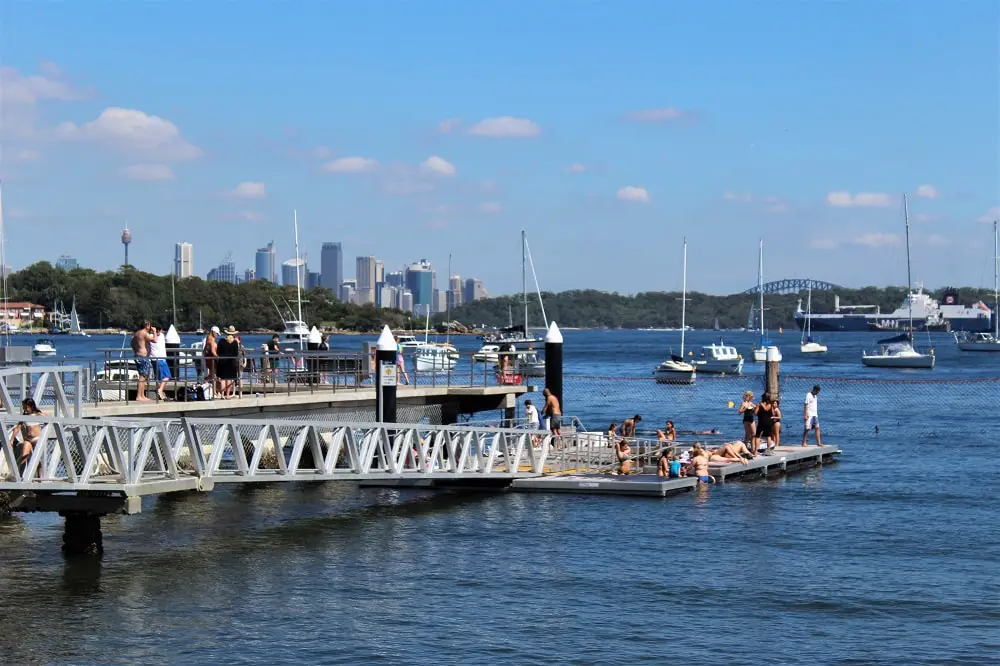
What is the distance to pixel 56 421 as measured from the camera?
66.5ft

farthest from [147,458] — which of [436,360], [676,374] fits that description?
[676,374]

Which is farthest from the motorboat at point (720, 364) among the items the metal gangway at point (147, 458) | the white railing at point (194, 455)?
the metal gangway at point (147, 458)

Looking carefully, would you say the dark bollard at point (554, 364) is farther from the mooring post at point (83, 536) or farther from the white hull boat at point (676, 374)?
the white hull boat at point (676, 374)

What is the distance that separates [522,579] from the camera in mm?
→ 22797

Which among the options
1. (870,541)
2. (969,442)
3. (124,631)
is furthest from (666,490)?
(969,442)

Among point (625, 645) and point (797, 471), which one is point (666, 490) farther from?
point (625, 645)

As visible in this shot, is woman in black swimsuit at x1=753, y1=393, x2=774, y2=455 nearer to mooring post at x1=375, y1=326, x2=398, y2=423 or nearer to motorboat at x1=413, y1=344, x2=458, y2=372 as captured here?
motorboat at x1=413, y1=344, x2=458, y2=372

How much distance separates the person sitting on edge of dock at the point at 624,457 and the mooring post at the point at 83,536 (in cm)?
1352

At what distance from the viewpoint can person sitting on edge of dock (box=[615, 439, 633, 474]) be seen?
3297 centimetres

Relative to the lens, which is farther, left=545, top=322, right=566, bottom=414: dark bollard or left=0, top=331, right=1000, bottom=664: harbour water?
left=545, top=322, right=566, bottom=414: dark bollard

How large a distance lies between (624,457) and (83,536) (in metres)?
14.1

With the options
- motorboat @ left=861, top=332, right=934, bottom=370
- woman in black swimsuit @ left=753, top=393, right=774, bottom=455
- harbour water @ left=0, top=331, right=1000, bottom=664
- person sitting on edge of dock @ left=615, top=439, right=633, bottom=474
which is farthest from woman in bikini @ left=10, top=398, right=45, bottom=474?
motorboat @ left=861, top=332, right=934, bottom=370

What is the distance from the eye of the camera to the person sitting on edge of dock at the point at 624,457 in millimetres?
32969

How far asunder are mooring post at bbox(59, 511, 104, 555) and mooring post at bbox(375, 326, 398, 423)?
33.1 ft
